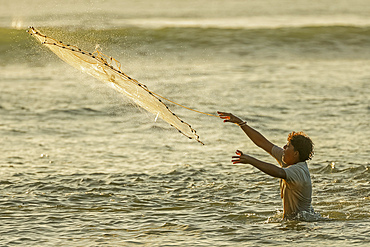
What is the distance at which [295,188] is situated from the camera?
6090 millimetres

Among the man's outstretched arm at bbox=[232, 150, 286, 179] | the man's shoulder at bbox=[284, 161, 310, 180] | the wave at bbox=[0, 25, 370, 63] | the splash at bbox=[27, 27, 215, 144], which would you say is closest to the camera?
the man's outstretched arm at bbox=[232, 150, 286, 179]

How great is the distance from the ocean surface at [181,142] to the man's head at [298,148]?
72 centimetres

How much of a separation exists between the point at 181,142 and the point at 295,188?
437cm

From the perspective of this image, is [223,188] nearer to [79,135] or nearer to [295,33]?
[79,135]

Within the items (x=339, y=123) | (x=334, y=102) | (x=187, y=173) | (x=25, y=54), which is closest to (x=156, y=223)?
(x=187, y=173)

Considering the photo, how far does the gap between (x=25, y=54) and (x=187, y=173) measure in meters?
13.1

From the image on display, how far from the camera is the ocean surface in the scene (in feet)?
21.2

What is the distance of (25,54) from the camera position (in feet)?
66.4

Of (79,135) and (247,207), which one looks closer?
(247,207)

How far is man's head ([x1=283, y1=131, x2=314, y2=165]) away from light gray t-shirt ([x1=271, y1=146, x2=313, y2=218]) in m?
0.08

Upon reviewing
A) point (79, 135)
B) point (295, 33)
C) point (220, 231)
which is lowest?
point (220, 231)

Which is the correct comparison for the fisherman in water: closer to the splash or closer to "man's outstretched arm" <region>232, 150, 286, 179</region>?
"man's outstretched arm" <region>232, 150, 286, 179</region>

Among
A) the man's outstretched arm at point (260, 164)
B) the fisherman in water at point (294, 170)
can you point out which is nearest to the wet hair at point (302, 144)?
the fisherman in water at point (294, 170)

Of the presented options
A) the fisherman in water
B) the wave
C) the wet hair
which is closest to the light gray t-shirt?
the fisherman in water
